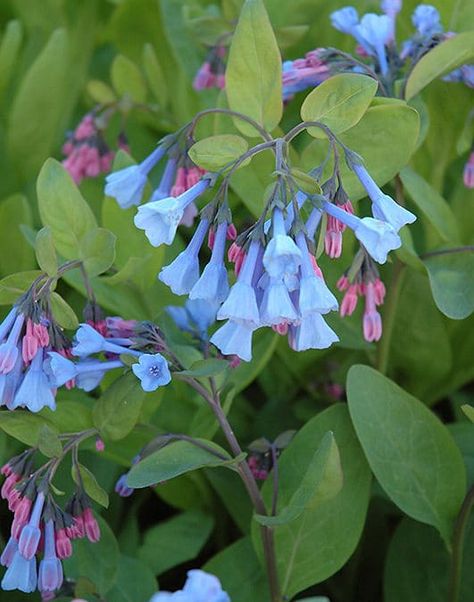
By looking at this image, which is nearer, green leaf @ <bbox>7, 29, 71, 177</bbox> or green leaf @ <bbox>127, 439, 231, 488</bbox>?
green leaf @ <bbox>127, 439, 231, 488</bbox>

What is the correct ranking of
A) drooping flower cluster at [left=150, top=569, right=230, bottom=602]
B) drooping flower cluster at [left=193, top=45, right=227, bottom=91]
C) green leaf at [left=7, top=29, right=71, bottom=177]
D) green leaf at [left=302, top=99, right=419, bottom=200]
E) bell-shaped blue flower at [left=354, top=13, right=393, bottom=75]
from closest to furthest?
drooping flower cluster at [left=150, top=569, right=230, bottom=602] < green leaf at [left=302, top=99, right=419, bottom=200] < bell-shaped blue flower at [left=354, top=13, right=393, bottom=75] < drooping flower cluster at [left=193, top=45, right=227, bottom=91] < green leaf at [left=7, top=29, right=71, bottom=177]

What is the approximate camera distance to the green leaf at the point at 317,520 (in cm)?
96

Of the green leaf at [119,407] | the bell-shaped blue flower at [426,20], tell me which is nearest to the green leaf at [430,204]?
the bell-shaped blue flower at [426,20]

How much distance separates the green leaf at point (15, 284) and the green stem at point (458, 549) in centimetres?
49

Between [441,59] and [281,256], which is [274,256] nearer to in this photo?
[281,256]

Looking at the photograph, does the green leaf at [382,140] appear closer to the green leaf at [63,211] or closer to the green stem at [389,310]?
the green stem at [389,310]

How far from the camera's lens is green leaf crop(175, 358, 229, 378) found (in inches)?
31.8

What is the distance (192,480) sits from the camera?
3.90ft

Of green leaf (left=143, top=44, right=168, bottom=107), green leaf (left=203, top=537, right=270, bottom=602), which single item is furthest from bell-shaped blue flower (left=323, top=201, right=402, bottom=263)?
green leaf (left=143, top=44, right=168, bottom=107)

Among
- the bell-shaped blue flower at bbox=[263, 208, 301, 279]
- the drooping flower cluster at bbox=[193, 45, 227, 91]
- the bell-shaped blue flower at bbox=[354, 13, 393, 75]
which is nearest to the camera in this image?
the bell-shaped blue flower at bbox=[263, 208, 301, 279]

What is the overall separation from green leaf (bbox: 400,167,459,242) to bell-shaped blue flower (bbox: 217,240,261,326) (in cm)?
33

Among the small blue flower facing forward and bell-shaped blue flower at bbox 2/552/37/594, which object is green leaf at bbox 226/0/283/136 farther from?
bell-shaped blue flower at bbox 2/552/37/594

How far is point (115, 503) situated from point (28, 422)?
1.07 ft

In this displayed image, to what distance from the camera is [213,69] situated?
1.21 m
